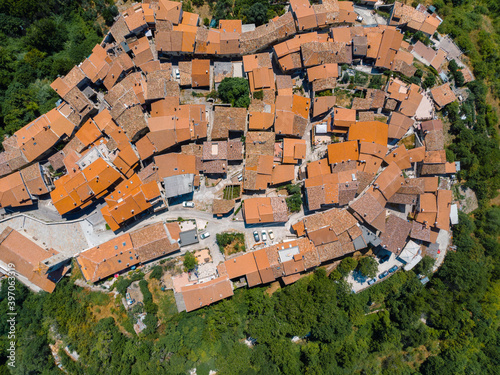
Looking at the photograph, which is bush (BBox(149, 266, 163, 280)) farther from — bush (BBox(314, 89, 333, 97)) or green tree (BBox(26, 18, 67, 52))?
green tree (BBox(26, 18, 67, 52))

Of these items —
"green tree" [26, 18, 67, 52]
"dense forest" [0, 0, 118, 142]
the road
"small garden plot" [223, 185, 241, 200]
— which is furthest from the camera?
the road

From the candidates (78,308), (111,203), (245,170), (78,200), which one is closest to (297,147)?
(245,170)

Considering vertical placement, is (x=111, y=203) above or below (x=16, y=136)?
below

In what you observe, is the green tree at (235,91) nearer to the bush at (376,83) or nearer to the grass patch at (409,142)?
the bush at (376,83)

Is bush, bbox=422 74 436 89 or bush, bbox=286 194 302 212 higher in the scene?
bush, bbox=422 74 436 89

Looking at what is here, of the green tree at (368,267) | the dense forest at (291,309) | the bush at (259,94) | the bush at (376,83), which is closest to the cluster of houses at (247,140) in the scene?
the bush at (259,94)

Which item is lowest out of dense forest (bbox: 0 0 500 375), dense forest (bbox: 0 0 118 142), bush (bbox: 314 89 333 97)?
dense forest (bbox: 0 0 500 375)

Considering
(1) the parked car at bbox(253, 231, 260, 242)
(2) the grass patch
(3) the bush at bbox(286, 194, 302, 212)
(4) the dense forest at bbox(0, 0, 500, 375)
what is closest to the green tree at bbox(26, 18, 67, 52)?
(4) the dense forest at bbox(0, 0, 500, 375)

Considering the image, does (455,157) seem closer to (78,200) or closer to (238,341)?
(238,341)
